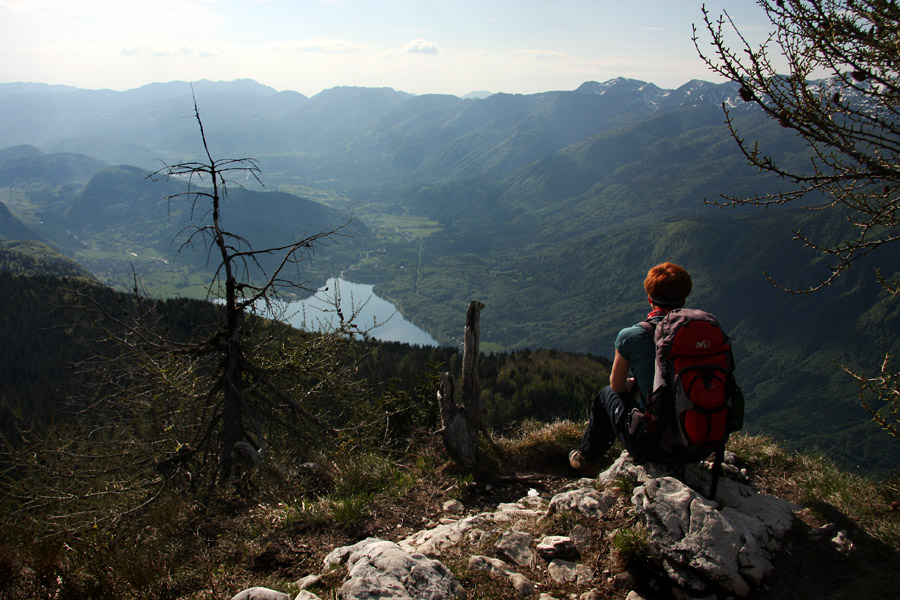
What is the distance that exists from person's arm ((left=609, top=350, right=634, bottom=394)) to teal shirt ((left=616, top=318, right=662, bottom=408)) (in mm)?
149

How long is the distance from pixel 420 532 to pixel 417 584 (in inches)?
58.0

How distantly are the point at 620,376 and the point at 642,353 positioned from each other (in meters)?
0.46

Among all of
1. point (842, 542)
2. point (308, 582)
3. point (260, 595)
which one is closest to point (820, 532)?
point (842, 542)

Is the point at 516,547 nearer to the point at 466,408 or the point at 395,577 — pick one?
the point at 395,577

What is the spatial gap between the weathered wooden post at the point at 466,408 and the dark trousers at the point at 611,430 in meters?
1.53

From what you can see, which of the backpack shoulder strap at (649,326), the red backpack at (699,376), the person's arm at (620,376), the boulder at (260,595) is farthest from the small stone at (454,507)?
the backpack shoulder strap at (649,326)

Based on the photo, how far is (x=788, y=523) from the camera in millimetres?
4598

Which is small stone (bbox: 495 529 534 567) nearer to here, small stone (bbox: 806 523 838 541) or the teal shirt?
the teal shirt

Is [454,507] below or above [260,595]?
below

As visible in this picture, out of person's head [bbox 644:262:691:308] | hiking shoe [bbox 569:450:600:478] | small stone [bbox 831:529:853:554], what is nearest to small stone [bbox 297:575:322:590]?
hiking shoe [bbox 569:450:600:478]

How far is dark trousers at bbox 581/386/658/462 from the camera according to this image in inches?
197

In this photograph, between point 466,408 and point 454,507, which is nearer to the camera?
point 454,507

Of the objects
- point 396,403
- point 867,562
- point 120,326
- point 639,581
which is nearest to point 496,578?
point 639,581

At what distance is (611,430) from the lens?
5988mm
